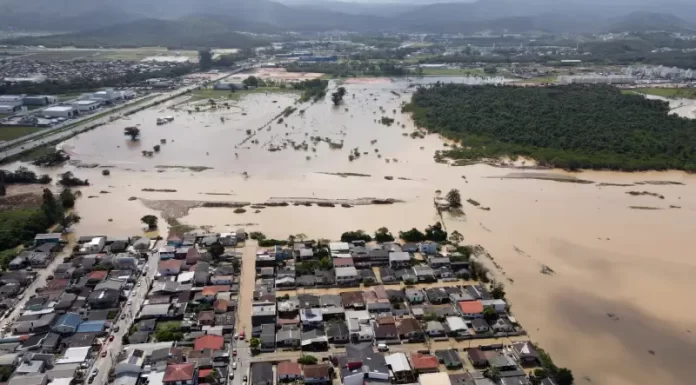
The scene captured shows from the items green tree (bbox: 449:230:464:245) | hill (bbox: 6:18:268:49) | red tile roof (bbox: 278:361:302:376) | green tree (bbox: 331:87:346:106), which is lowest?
red tile roof (bbox: 278:361:302:376)

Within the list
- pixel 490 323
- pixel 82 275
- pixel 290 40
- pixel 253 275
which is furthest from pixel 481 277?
pixel 290 40

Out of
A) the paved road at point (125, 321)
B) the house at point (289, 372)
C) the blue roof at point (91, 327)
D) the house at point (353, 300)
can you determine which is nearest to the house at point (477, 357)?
the house at point (353, 300)

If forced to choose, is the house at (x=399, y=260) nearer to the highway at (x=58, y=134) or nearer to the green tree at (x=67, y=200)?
the green tree at (x=67, y=200)

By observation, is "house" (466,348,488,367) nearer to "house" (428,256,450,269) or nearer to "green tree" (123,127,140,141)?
"house" (428,256,450,269)

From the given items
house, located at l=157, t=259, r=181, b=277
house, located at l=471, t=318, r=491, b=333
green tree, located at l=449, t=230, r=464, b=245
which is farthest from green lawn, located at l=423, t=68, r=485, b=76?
house, located at l=157, t=259, r=181, b=277

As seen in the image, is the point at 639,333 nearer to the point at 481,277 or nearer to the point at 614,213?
the point at 481,277

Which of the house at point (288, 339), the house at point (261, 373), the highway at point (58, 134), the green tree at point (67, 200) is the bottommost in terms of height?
the house at point (261, 373)
